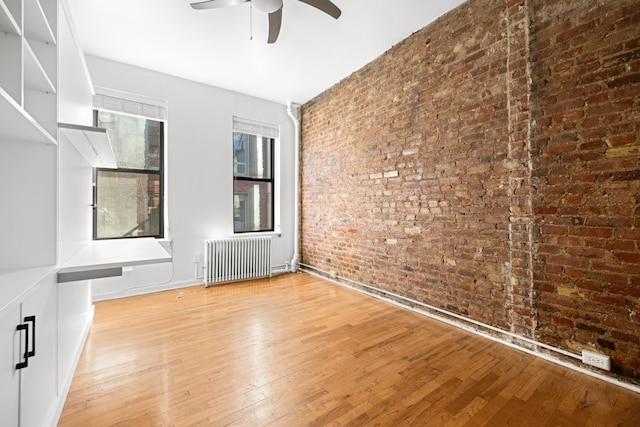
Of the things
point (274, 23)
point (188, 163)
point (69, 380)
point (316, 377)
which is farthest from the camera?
point (188, 163)

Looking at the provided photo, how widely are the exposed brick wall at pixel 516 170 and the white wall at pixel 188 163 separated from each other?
2310 mm

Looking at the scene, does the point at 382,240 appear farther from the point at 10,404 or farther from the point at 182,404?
the point at 10,404

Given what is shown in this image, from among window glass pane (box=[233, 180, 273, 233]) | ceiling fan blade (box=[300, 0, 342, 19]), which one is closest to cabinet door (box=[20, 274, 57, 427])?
ceiling fan blade (box=[300, 0, 342, 19])

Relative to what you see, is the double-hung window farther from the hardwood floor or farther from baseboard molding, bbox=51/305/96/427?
baseboard molding, bbox=51/305/96/427

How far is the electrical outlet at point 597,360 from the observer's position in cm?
193

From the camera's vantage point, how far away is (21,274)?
4.58ft

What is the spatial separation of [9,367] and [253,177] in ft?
13.7

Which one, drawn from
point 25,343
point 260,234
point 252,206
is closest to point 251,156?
point 252,206

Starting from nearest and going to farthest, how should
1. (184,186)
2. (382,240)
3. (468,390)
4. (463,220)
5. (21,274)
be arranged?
1. (21,274)
2. (468,390)
3. (463,220)
4. (382,240)
5. (184,186)

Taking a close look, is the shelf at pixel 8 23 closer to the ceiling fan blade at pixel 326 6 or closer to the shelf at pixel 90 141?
the shelf at pixel 90 141

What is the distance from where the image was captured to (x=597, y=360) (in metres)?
1.97

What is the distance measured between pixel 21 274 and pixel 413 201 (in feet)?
10.5

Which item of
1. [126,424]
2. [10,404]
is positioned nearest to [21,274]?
[10,404]

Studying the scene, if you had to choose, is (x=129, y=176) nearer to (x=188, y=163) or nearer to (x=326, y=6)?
(x=188, y=163)
